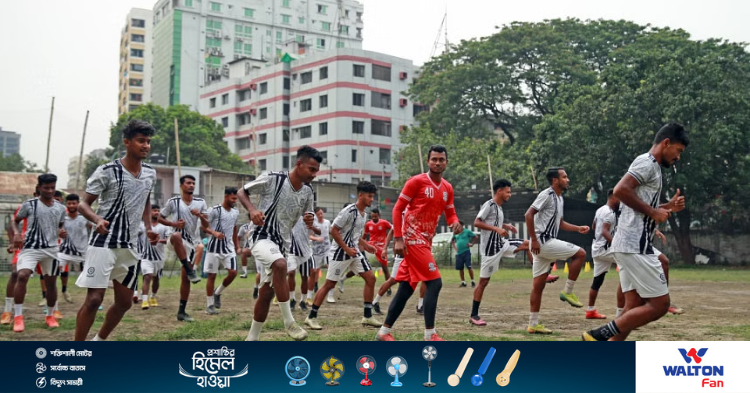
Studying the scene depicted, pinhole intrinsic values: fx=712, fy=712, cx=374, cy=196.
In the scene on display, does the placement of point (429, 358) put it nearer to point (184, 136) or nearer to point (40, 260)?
point (40, 260)

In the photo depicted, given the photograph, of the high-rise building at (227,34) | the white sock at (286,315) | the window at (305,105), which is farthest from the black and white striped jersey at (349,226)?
the high-rise building at (227,34)

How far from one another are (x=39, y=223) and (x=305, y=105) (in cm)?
5764

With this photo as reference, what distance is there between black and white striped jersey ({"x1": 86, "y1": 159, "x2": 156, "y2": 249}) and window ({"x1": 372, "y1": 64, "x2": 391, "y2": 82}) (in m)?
58.7

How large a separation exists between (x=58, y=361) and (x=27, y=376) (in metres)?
0.24

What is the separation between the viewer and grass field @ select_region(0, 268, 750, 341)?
9.20 m

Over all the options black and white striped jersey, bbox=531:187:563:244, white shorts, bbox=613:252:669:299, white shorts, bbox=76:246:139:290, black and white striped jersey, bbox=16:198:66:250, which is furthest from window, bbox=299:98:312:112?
white shorts, bbox=613:252:669:299

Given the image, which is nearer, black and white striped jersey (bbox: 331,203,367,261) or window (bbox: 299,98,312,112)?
black and white striped jersey (bbox: 331,203,367,261)

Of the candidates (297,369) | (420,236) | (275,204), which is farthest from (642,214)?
(275,204)

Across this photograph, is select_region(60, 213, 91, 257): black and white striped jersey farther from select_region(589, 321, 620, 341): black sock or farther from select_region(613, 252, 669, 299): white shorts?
select_region(613, 252, 669, 299): white shorts

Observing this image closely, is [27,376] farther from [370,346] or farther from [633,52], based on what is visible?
[633,52]

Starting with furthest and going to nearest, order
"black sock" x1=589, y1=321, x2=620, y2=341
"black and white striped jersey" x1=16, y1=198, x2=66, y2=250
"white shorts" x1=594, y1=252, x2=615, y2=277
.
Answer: "white shorts" x1=594, y1=252, x2=615, y2=277 < "black and white striped jersey" x1=16, y1=198, x2=66, y2=250 < "black sock" x1=589, y1=321, x2=620, y2=341

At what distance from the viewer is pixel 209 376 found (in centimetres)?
543

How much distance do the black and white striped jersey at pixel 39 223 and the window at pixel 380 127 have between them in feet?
181

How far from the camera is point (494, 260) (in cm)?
1153
